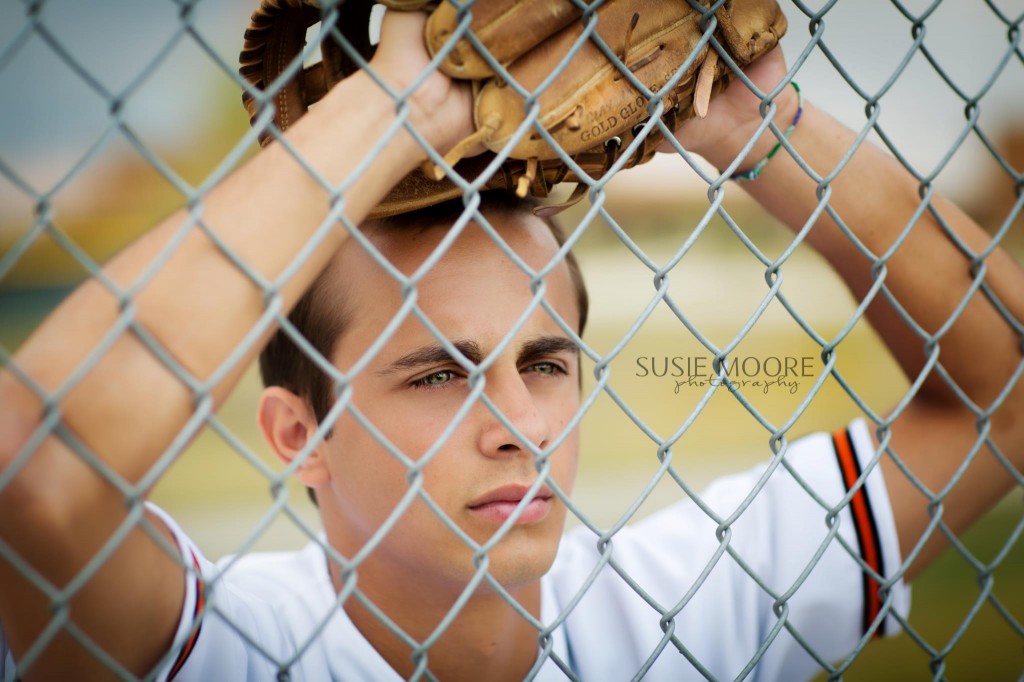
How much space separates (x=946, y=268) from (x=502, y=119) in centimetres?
79

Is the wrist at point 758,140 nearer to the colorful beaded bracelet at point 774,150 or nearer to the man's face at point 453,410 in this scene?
the colorful beaded bracelet at point 774,150

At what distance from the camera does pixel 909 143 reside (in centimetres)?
575

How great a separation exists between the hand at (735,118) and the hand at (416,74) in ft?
1.19

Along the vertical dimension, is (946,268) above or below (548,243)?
above

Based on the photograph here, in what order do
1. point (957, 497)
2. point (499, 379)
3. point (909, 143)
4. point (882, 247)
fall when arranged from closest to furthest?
point (499, 379) < point (882, 247) < point (957, 497) < point (909, 143)

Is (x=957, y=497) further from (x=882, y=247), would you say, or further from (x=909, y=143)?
(x=909, y=143)

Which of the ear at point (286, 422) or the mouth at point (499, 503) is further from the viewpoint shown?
the ear at point (286, 422)

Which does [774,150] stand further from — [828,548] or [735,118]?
[828,548]

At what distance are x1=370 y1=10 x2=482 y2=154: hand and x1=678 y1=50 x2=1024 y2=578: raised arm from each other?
0.39m

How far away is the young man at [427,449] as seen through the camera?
0.77 metres

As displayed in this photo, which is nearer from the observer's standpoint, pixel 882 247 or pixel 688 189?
pixel 882 247

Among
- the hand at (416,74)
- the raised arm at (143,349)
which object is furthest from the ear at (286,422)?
the hand at (416,74)

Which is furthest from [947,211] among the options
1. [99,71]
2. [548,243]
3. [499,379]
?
[99,71]

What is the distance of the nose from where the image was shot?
1.09m
